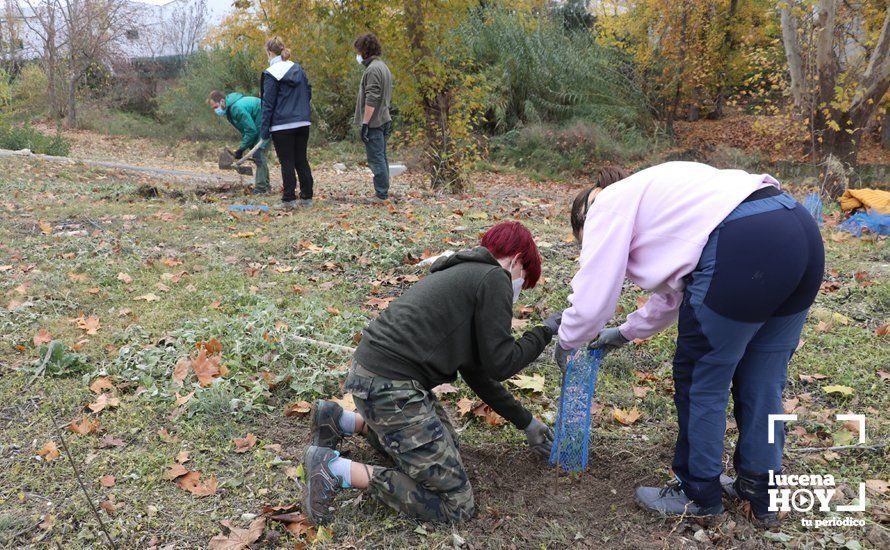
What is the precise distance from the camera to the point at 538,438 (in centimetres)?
309

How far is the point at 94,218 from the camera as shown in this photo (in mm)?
7277

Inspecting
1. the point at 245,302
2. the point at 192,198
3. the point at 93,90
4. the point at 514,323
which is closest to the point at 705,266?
the point at 514,323

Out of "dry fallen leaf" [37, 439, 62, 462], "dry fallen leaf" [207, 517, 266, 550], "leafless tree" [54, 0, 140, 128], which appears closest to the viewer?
"dry fallen leaf" [207, 517, 266, 550]

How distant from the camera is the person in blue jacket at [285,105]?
7.52 meters

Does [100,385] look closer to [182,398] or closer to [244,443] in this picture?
[182,398]

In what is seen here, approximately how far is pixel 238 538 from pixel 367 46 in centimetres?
622

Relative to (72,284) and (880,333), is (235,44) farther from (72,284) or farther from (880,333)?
(880,333)

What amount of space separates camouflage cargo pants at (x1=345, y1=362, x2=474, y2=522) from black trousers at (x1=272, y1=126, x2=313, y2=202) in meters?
5.55

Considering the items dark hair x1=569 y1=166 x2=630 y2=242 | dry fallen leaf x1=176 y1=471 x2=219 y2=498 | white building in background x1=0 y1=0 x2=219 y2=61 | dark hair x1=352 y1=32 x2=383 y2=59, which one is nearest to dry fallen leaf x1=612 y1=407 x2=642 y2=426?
dark hair x1=569 y1=166 x2=630 y2=242

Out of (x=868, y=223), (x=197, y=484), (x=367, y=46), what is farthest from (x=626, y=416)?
(x=367, y=46)

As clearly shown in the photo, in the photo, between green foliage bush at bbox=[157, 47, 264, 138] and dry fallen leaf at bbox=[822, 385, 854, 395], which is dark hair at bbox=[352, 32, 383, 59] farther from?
green foliage bush at bbox=[157, 47, 264, 138]

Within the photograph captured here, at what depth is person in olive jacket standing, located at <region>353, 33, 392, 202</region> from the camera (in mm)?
7695

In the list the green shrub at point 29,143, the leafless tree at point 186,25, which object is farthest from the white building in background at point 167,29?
the green shrub at point 29,143

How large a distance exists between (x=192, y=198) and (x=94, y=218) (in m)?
1.61
